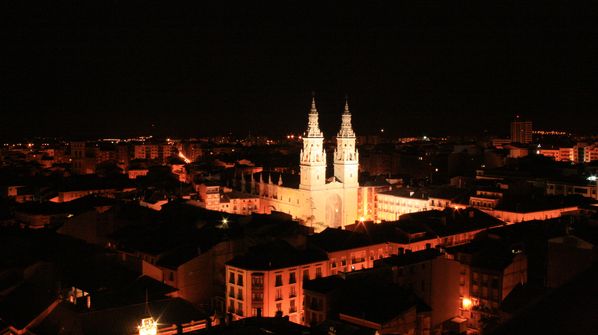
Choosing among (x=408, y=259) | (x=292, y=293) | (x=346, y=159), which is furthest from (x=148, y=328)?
(x=346, y=159)

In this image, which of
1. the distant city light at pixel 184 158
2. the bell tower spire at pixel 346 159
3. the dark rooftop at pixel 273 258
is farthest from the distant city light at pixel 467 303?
the distant city light at pixel 184 158

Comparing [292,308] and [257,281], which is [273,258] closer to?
[257,281]

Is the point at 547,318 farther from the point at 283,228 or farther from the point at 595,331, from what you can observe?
the point at 283,228

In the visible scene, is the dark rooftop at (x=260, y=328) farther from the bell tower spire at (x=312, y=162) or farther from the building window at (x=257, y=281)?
the bell tower spire at (x=312, y=162)

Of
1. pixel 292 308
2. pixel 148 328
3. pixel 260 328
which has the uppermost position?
pixel 148 328

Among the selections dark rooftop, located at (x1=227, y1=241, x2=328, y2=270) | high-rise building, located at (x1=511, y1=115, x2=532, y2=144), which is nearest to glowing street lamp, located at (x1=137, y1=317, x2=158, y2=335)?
dark rooftop, located at (x1=227, y1=241, x2=328, y2=270)

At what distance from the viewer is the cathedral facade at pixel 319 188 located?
151 feet

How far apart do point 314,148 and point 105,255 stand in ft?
75.4

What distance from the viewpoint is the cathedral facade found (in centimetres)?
4600

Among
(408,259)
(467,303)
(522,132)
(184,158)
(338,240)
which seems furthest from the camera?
(184,158)

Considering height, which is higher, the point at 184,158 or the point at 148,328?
the point at 148,328

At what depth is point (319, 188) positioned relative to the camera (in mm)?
46281

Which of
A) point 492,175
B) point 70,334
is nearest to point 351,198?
point 492,175

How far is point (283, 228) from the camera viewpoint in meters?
30.0
